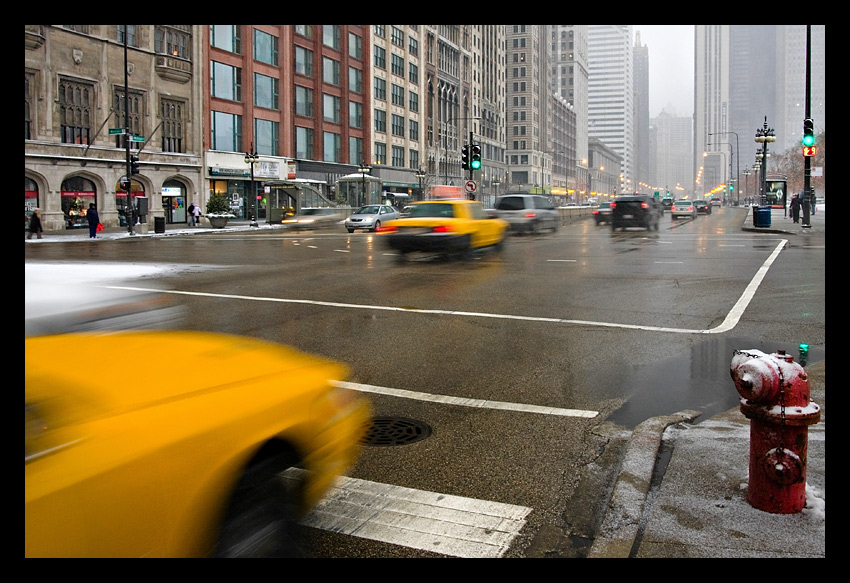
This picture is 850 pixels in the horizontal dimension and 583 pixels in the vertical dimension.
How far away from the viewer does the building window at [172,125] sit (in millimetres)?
53219

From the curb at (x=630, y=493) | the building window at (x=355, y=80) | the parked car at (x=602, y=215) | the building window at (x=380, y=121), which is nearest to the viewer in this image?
the curb at (x=630, y=493)

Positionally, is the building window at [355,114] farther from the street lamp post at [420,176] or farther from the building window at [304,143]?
the street lamp post at [420,176]

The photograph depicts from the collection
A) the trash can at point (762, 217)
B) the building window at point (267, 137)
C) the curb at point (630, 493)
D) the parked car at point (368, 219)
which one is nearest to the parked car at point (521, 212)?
the parked car at point (368, 219)

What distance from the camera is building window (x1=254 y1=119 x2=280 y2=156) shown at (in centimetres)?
6162

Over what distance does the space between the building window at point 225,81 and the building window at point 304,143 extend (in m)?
7.52

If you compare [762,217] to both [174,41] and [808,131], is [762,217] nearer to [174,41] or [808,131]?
[808,131]

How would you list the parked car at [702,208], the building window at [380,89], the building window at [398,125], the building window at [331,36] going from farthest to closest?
1. the building window at [398,125]
2. the building window at [380,89]
3. the parked car at [702,208]
4. the building window at [331,36]

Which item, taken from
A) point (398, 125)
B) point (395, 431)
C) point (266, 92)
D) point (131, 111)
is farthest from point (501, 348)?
point (398, 125)

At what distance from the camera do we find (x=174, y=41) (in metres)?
53.7

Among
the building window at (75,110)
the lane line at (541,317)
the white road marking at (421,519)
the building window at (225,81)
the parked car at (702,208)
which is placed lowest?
the white road marking at (421,519)

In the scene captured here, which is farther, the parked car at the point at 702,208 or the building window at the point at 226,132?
the parked car at the point at 702,208

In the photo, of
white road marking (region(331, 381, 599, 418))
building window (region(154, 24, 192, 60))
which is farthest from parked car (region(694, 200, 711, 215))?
white road marking (region(331, 381, 599, 418))

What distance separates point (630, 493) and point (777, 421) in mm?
891

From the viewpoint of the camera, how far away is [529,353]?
8375 millimetres
